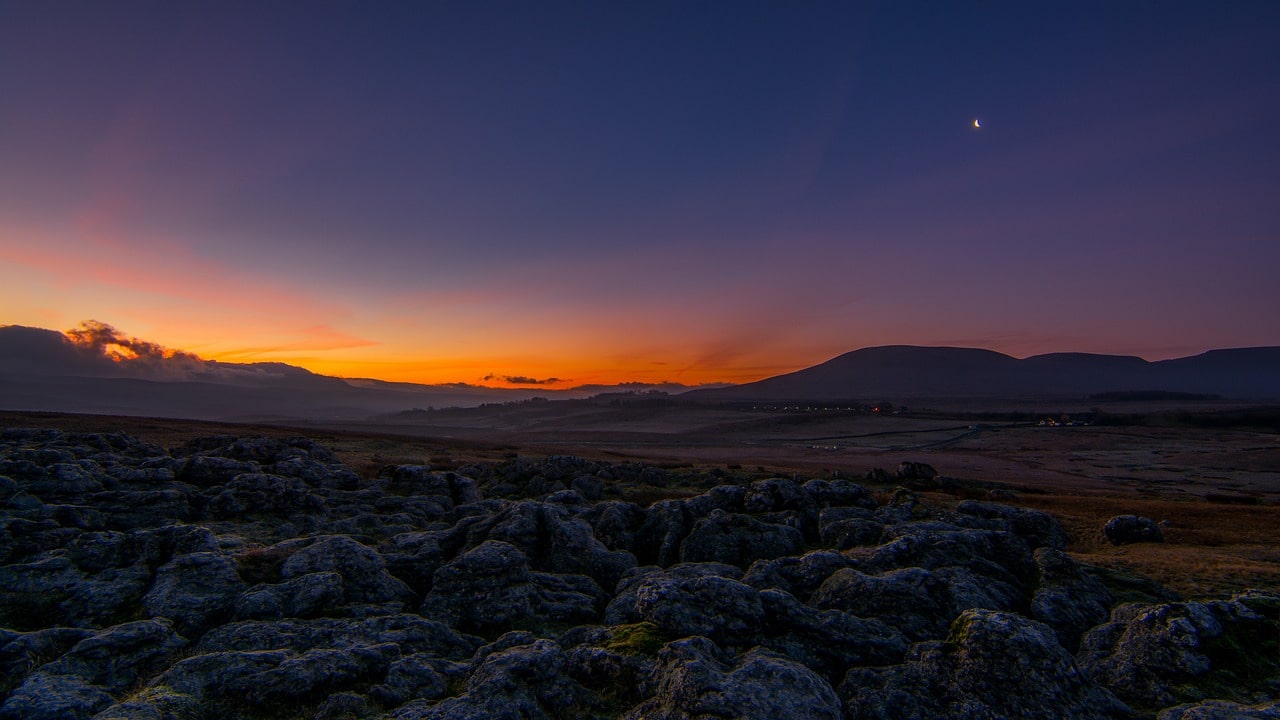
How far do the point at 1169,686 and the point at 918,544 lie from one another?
266 inches

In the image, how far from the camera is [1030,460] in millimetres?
99000

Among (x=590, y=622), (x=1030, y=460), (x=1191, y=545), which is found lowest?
(x=1030, y=460)

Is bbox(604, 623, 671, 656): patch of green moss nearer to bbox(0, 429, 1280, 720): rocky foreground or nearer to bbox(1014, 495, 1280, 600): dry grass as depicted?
bbox(0, 429, 1280, 720): rocky foreground

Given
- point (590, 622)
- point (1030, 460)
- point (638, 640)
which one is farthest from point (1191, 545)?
point (1030, 460)

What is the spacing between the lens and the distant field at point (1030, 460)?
24344mm

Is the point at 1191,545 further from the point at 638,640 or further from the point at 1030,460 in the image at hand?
the point at 1030,460

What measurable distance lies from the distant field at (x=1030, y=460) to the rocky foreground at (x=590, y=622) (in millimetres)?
7554

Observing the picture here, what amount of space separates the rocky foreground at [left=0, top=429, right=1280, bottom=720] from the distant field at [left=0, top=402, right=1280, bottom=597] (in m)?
7.55

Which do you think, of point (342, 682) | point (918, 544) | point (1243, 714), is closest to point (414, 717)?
point (342, 682)

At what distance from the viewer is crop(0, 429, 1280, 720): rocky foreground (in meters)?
9.45

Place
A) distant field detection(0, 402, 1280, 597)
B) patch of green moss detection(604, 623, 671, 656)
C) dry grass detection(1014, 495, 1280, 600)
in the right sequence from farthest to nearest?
distant field detection(0, 402, 1280, 597) < dry grass detection(1014, 495, 1280, 600) < patch of green moss detection(604, 623, 671, 656)

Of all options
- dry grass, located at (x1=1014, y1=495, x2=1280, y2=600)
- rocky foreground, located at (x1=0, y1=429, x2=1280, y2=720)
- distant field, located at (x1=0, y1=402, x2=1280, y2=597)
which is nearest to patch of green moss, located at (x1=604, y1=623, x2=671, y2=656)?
rocky foreground, located at (x1=0, y1=429, x2=1280, y2=720)

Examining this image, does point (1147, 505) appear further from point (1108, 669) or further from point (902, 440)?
point (902, 440)

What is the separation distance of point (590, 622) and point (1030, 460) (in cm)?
11251
